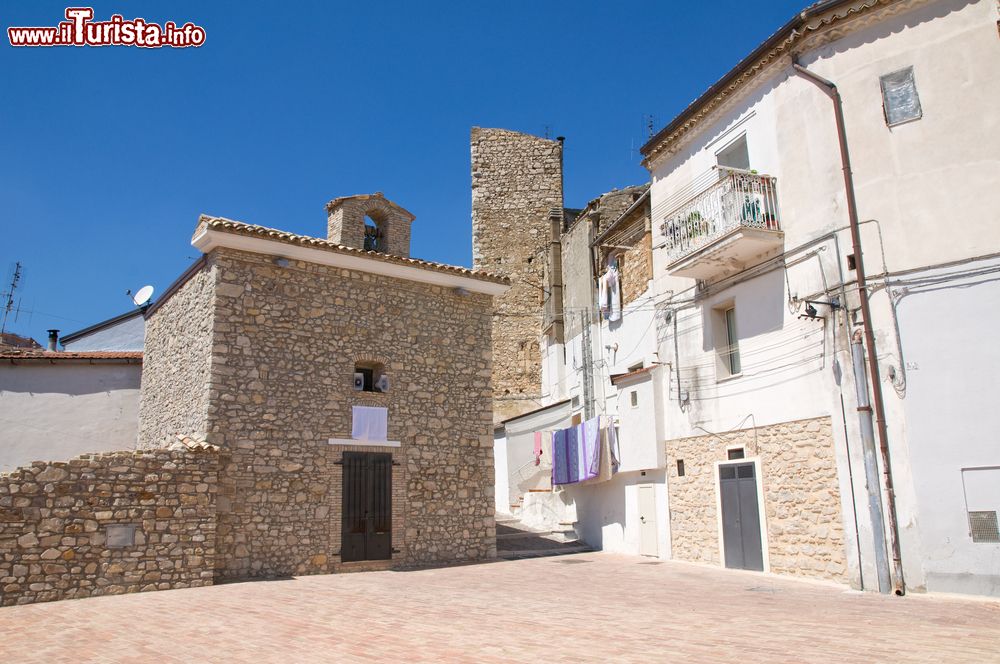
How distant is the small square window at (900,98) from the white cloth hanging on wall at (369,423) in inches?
407

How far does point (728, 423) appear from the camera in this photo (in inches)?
536

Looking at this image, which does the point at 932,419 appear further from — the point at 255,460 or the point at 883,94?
the point at 255,460

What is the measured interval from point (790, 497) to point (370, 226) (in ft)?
34.7

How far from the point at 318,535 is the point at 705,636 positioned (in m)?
8.36

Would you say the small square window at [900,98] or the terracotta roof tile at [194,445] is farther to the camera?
the terracotta roof tile at [194,445]

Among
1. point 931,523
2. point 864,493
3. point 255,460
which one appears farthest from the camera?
point 255,460

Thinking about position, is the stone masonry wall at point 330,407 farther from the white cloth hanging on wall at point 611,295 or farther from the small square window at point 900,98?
the small square window at point 900,98

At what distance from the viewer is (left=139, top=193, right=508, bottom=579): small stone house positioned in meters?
12.8

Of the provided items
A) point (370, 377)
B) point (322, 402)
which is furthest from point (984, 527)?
point (322, 402)

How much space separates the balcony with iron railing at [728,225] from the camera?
499 inches

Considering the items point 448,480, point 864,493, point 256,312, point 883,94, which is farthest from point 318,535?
point 883,94

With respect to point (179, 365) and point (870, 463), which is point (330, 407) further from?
point (870, 463)

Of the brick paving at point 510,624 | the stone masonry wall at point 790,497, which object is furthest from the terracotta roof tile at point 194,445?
the stone masonry wall at point 790,497

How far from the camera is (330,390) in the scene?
13.9 m
